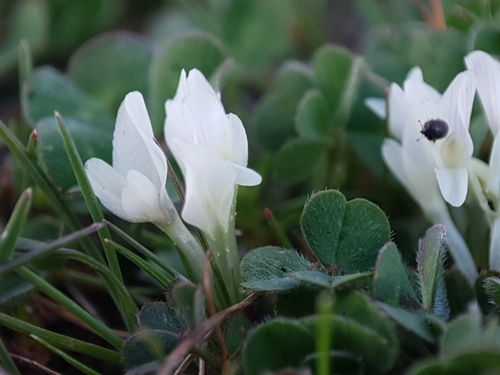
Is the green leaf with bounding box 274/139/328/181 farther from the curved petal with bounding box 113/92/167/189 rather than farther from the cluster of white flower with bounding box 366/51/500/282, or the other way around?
the curved petal with bounding box 113/92/167/189

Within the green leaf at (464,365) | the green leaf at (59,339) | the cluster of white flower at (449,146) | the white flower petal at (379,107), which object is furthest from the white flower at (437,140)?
the green leaf at (59,339)

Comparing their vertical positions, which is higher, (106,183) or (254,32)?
(254,32)

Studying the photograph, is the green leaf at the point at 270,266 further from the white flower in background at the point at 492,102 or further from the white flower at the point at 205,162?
the white flower in background at the point at 492,102

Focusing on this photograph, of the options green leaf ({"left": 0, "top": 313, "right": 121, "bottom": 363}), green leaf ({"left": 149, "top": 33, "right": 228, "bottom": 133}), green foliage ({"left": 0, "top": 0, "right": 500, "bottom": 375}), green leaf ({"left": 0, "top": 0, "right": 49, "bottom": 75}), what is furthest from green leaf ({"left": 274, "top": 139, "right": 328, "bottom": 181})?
green leaf ({"left": 0, "top": 0, "right": 49, "bottom": 75})

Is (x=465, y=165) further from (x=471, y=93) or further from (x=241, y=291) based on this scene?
(x=241, y=291)

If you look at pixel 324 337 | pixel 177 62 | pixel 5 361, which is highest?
pixel 177 62

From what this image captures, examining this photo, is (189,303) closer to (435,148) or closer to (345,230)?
(345,230)


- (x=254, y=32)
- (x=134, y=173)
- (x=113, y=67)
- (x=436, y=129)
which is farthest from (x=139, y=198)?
(x=254, y=32)
